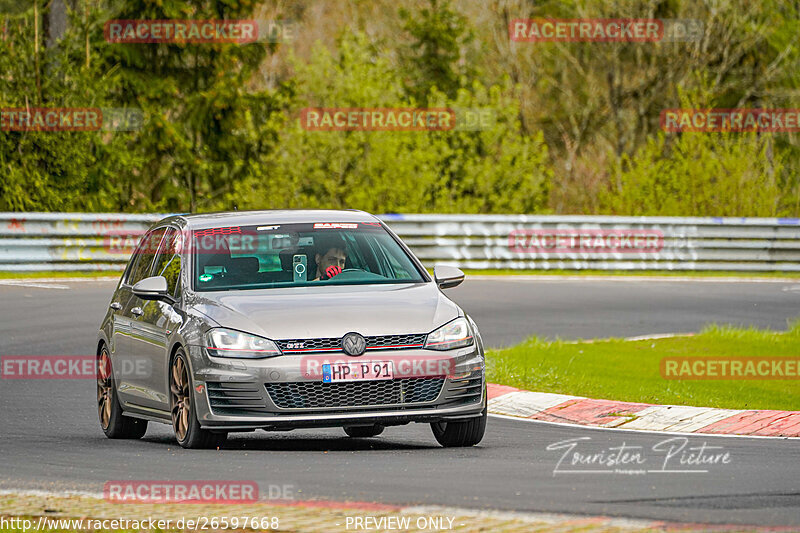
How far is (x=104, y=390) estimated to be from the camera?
12281mm

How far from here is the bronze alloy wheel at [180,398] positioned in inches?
412

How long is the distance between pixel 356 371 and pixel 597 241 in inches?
810

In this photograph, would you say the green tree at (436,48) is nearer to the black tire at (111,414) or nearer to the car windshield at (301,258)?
the black tire at (111,414)

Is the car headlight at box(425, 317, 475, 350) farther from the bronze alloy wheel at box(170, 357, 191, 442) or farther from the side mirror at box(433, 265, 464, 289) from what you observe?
the bronze alloy wheel at box(170, 357, 191, 442)

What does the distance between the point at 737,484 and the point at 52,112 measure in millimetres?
23181

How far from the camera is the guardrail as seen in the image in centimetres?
2952

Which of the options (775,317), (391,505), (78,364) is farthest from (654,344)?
(391,505)
